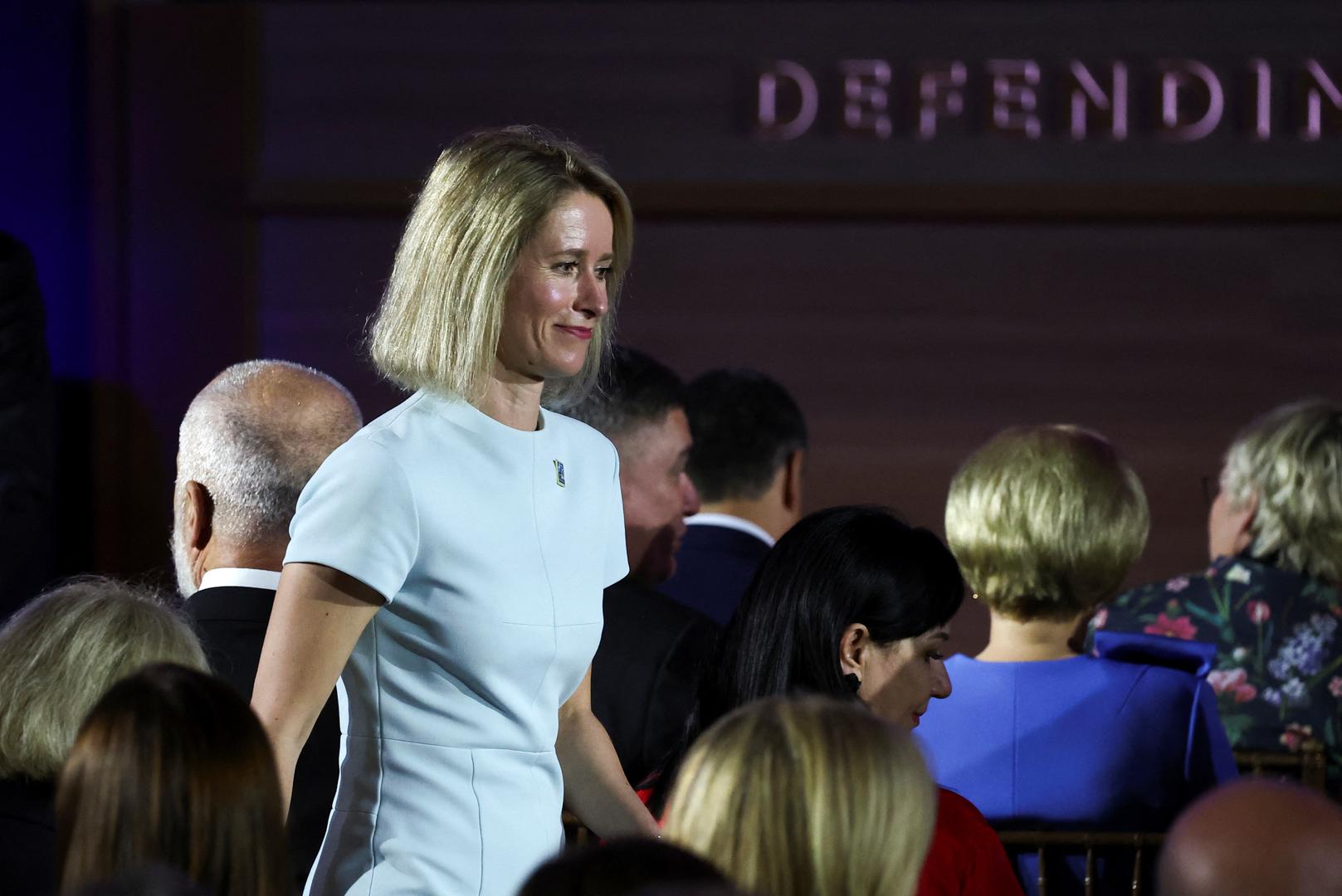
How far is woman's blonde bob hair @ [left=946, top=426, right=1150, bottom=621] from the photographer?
2539 mm

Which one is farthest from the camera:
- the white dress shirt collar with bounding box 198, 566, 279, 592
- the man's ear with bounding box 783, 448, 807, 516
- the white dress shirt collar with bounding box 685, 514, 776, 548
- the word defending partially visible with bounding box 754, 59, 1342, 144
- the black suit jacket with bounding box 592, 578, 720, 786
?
the word defending partially visible with bounding box 754, 59, 1342, 144

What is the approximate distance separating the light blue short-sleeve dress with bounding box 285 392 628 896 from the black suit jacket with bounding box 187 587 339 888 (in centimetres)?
41

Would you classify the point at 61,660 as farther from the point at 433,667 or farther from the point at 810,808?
the point at 810,808

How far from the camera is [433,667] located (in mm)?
1791

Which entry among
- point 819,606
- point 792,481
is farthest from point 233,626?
point 792,481

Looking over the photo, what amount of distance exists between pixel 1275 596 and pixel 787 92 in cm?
208

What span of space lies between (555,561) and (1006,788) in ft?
2.78

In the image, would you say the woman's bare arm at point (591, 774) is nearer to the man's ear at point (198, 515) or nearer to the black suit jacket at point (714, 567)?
the man's ear at point (198, 515)

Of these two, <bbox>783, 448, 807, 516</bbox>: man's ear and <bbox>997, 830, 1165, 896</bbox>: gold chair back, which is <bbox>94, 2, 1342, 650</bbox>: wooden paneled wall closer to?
<bbox>783, 448, 807, 516</bbox>: man's ear

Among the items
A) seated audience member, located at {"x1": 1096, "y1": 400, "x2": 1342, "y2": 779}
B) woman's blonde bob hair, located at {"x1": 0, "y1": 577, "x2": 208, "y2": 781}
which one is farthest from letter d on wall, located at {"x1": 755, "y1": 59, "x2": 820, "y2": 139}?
woman's blonde bob hair, located at {"x1": 0, "y1": 577, "x2": 208, "y2": 781}

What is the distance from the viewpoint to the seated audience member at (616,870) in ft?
3.60

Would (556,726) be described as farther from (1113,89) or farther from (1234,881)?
(1113,89)

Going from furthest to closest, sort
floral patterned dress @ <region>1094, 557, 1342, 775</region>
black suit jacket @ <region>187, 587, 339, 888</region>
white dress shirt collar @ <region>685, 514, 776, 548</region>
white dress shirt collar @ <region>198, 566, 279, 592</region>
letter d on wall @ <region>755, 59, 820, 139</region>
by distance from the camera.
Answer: letter d on wall @ <region>755, 59, 820, 139</region> < white dress shirt collar @ <region>685, 514, 776, 548</region> < floral patterned dress @ <region>1094, 557, 1342, 775</region> < white dress shirt collar @ <region>198, 566, 279, 592</region> < black suit jacket @ <region>187, 587, 339, 888</region>

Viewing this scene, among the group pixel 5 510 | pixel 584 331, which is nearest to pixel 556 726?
pixel 584 331
